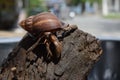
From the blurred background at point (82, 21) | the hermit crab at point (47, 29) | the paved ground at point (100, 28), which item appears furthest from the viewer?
the paved ground at point (100, 28)

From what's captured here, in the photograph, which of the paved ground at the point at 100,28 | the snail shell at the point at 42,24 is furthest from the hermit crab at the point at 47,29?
the paved ground at the point at 100,28

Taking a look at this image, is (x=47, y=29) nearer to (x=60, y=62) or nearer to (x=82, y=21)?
(x=60, y=62)

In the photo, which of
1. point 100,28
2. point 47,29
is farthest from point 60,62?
point 100,28

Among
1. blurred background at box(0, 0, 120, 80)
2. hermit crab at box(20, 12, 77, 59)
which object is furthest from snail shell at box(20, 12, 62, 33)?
blurred background at box(0, 0, 120, 80)

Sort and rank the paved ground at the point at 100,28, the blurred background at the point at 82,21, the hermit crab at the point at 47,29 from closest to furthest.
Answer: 1. the hermit crab at the point at 47,29
2. the blurred background at the point at 82,21
3. the paved ground at the point at 100,28

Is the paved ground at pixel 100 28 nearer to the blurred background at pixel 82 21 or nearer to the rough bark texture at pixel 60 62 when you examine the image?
the blurred background at pixel 82 21

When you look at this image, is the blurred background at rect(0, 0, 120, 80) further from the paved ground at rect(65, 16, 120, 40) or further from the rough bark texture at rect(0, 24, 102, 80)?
the rough bark texture at rect(0, 24, 102, 80)
